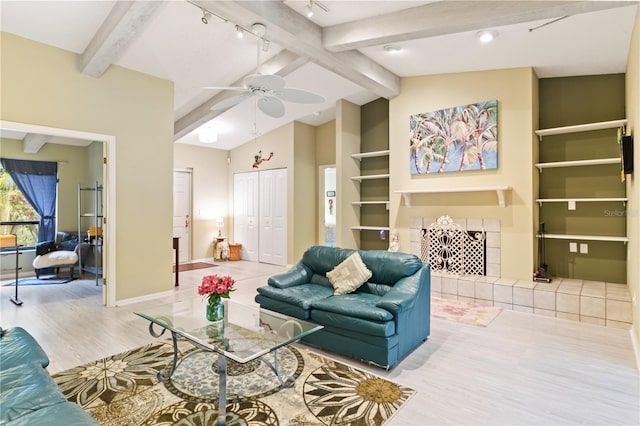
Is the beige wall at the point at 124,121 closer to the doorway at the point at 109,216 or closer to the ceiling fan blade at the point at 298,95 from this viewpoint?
the doorway at the point at 109,216

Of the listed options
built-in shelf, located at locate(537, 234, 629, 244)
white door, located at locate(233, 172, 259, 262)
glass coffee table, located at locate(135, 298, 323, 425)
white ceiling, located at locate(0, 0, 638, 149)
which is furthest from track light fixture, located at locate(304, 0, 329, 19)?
white door, located at locate(233, 172, 259, 262)

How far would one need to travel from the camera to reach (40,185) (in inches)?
275

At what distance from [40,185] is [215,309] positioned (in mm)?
6497

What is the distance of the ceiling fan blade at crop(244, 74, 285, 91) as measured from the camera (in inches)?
120

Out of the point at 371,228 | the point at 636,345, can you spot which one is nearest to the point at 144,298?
the point at 371,228

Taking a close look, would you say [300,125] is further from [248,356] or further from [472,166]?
[248,356]

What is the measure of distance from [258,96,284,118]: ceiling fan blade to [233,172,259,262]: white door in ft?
15.3

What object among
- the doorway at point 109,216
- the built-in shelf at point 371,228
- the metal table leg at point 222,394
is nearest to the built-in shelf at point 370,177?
the built-in shelf at point 371,228

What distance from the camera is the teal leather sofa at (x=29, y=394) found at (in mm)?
1478

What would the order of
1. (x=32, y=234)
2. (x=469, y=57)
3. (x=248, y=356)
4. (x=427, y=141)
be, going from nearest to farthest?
(x=248, y=356)
(x=469, y=57)
(x=427, y=141)
(x=32, y=234)

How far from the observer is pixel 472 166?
16.5 feet

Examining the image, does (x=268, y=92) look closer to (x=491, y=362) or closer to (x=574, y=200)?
(x=491, y=362)

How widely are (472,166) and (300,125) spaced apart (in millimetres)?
3861

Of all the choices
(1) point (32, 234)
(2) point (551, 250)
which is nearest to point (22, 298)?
(1) point (32, 234)
